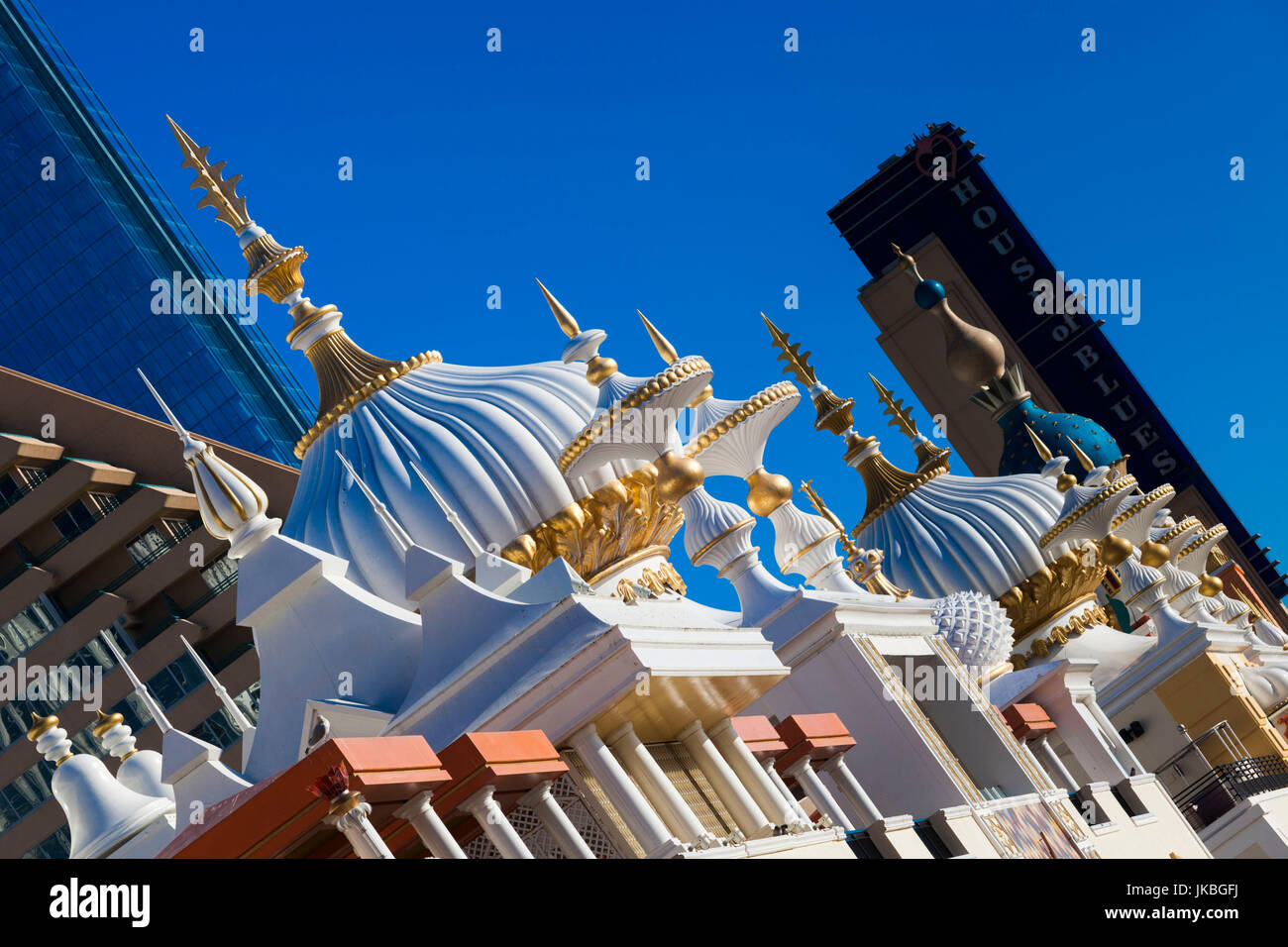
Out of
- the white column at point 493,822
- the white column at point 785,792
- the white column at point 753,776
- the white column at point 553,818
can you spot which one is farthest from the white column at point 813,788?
the white column at point 493,822

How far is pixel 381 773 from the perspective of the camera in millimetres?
10922

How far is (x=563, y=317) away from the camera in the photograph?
22422 mm

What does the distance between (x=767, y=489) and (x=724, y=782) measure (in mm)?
6409

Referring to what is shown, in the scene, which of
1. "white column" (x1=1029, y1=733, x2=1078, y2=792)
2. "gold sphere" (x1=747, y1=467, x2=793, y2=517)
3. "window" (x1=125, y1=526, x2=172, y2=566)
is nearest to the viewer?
"gold sphere" (x1=747, y1=467, x2=793, y2=517)

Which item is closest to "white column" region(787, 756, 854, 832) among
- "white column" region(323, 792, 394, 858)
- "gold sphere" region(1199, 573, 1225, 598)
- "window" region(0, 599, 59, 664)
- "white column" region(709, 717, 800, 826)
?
"white column" region(709, 717, 800, 826)

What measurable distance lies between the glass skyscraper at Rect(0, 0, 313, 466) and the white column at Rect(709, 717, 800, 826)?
247 feet

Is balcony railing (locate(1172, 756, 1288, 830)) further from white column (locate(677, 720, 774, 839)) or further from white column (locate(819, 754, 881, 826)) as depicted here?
white column (locate(677, 720, 774, 839))

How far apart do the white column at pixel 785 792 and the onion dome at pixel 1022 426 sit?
28.7 meters

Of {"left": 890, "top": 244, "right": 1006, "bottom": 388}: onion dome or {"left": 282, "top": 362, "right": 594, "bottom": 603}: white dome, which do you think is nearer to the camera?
{"left": 282, "top": 362, "right": 594, "bottom": 603}: white dome

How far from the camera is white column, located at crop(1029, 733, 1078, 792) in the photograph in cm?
2312

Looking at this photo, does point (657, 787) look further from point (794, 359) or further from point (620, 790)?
point (794, 359)

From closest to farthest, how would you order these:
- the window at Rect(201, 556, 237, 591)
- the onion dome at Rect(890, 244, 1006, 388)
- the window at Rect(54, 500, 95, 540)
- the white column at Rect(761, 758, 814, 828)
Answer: the white column at Rect(761, 758, 814, 828) → the onion dome at Rect(890, 244, 1006, 388) → the window at Rect(54, 500, 95, 540) → the window at Rect(201, 556, 237, 591)

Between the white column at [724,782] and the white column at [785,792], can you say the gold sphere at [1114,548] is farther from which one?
the white column at [724,782]
